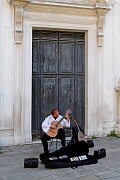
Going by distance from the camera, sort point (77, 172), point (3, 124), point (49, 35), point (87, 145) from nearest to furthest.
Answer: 1. point (77, 172)
2. point (87, 145)
3. point (3, 124)
4. point (49, 35)

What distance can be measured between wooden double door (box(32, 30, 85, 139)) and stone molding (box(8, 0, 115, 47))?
0.64 metres

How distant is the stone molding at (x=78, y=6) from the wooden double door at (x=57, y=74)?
64 centimetres

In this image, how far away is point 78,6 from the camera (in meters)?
9.34

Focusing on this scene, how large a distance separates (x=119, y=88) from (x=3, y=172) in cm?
501

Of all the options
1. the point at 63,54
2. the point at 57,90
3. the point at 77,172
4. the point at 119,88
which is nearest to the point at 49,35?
the point at 63,54

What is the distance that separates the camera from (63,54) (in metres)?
9.76

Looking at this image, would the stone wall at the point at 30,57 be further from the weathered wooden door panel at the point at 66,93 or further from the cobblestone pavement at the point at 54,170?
the cobblestone pavement at the point at 54,170

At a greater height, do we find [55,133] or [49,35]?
[49,35]

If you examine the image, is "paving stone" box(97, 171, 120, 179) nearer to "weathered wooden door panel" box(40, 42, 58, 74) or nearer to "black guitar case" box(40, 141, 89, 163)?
"black guitar case" box(40, 141, 89, 163)

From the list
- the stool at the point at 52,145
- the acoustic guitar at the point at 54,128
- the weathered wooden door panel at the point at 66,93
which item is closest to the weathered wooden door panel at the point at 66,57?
the weathered wooden door panel at the point at 66,93

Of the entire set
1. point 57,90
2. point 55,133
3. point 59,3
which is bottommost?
point 55,133

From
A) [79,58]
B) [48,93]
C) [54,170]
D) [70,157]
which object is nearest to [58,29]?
[79,58]

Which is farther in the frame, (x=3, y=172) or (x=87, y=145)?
(x=87, y=145)

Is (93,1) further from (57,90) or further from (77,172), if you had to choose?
(77,172)
